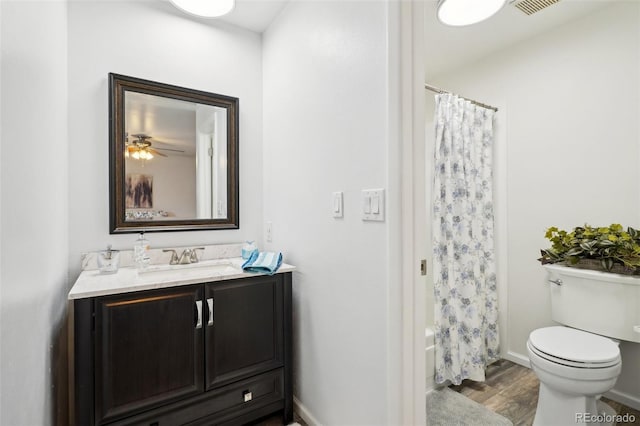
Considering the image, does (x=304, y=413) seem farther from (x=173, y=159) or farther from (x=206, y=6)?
(x=206, y=6)

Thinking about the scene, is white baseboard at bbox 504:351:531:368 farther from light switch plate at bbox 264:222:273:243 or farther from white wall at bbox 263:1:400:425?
light switch plate at bbox 264:222:273:243

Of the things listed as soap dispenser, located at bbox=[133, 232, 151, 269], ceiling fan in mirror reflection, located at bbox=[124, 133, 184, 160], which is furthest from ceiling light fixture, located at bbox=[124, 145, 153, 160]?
soap dispenser, located at bbox=[133, 232, 151, 269]

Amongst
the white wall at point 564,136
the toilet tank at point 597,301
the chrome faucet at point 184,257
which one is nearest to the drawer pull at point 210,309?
the chrome faucet at point 184,257

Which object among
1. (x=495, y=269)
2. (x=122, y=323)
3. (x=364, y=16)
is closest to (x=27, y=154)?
(x=122, y=323)

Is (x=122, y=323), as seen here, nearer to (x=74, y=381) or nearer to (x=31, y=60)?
(x=74, y=381)

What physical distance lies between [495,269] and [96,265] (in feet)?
8.63

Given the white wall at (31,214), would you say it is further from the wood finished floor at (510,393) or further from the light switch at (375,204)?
the wood finished floor at (510,393)

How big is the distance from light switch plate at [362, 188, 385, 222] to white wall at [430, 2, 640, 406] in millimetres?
1675

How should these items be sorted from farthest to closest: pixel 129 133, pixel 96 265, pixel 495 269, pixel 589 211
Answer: pixel 495 269
pixel 589 211
pixel 129 133
pixel 96 265

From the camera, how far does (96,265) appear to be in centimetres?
165

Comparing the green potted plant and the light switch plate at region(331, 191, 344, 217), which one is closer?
the light switch plate at region(331, 191, 344, 217)

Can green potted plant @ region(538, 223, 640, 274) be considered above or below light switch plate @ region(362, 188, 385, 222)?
below

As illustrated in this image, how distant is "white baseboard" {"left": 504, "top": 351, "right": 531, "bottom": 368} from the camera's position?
→ 2.29m

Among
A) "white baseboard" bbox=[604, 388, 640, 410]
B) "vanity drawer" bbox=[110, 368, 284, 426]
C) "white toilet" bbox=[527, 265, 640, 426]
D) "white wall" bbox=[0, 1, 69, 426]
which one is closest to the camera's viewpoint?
"white wall" bbox=[0, 1, 69, 426]
